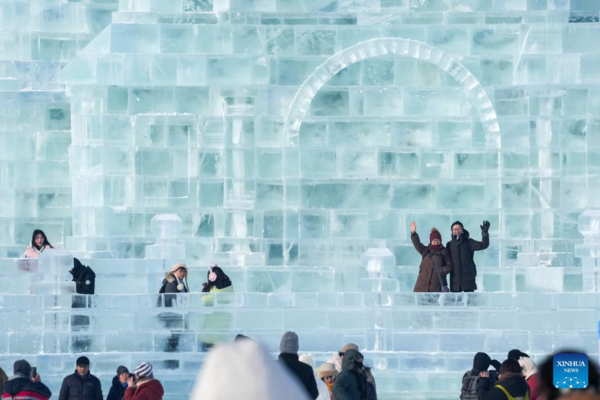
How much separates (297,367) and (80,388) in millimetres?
4431

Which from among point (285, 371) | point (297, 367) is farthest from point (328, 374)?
point (285, 371)

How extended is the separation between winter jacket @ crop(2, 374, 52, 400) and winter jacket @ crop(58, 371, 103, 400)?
1053 millimetres

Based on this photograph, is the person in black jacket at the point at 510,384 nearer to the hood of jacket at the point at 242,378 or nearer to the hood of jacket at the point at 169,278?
the hood of jacket at the point at 169,278

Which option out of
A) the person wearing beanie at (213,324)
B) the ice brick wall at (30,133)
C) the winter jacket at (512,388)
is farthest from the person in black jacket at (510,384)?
the ice brick wall at (30,133)

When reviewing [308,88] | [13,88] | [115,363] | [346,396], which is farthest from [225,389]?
[13,88]

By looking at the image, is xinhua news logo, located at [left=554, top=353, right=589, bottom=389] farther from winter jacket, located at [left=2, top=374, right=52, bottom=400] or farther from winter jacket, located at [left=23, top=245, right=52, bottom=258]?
winter jacket, located at [left=23, top=245, right=52, bottom=258]

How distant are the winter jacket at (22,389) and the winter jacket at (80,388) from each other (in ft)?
3.46

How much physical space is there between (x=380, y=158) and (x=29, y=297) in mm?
6707

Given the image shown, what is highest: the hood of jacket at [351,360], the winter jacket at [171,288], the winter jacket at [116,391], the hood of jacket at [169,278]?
the hood of jacket at [169,278]

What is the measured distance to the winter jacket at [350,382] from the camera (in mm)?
12281

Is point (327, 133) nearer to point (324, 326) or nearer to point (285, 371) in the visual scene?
point (324, 326)

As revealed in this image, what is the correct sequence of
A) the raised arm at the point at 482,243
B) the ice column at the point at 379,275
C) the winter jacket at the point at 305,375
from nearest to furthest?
the winter jacket at the point at 305,375 → the ice column at the point at 379,275 → the raised arm at the point at 482,243

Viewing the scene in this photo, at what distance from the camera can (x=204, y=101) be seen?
2325 cm

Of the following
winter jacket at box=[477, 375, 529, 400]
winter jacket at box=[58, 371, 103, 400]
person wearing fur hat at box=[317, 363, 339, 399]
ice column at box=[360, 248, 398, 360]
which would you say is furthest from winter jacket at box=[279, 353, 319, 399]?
ice column at box=[360, 248, 398, 360]
